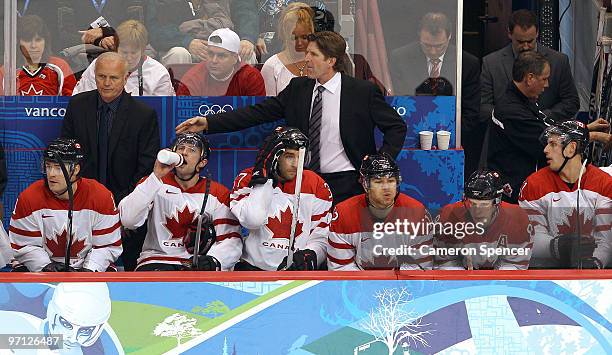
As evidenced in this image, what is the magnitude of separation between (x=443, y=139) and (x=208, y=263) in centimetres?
202

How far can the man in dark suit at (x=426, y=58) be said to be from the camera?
6980 mm

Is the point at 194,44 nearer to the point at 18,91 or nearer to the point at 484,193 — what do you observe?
the point at 18,91

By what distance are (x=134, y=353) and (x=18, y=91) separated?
2.56m

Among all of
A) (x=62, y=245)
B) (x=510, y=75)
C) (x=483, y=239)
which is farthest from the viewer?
(x=510, y=75)

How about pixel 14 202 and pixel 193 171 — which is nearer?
pixel 193 171

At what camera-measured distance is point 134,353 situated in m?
4.82

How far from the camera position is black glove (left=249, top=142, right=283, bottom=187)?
5789 mm

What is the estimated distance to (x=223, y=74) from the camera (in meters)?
6.95

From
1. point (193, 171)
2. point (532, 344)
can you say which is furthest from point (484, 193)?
point (193, 171)

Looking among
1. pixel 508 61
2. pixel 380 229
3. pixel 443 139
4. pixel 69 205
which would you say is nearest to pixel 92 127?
pixel 69 205

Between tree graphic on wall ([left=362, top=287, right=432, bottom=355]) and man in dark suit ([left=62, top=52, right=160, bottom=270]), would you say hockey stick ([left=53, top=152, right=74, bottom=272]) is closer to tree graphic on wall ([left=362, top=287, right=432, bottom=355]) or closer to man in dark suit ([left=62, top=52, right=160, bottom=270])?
man in dark suit ([left=62, top=52, right=160, bottom=270])

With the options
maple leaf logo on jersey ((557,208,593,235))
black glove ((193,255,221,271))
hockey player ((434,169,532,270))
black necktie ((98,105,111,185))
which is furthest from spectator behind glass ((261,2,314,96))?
maple leaf logo on jersey ((557,208,593,235))

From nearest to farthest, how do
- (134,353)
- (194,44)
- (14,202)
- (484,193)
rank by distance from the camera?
1. (134,353)
2. (484,193)
3. (14,202)
4. (194,44)

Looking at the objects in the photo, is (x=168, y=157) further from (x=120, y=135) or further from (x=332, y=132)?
(x=332, y=132)
